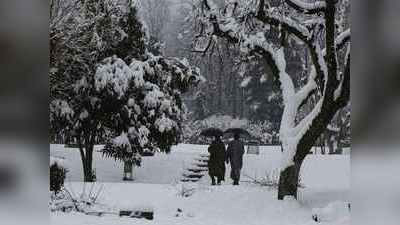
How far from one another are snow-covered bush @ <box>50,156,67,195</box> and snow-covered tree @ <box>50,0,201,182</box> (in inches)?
Answer: 7.0

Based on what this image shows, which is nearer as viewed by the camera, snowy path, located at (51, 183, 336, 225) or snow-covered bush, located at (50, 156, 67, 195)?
snow-covered bush, located at (50, 156, 67, 195)

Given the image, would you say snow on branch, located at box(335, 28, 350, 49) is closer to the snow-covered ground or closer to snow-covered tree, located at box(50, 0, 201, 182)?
the snow-covered ground

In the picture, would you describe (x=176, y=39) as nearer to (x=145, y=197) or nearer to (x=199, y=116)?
(x=199, y=116)

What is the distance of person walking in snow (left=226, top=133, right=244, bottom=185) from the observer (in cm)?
350

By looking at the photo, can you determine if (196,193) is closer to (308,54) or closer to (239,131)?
(239,131)

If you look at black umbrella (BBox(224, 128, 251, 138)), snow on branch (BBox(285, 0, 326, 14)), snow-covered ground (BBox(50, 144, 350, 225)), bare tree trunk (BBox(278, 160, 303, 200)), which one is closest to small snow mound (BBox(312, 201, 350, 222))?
snow-covered ground (BBox(50, 144, 350, 225))

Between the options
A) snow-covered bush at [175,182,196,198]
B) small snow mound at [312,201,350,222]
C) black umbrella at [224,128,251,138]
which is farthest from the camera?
snow-covered bush at [175,182,196,198]

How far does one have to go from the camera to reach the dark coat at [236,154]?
11.5ft

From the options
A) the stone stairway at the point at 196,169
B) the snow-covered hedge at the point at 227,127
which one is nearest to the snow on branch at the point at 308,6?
the snow-covered hedge at the point at 227,127

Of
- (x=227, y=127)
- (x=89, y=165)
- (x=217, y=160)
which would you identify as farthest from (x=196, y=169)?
(x=89, y=165)

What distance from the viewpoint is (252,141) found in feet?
11.3

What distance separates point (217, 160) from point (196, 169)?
171 millimetres
